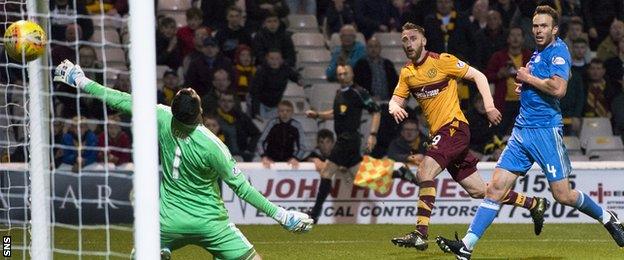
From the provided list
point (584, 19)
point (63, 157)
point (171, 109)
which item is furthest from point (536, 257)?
point (584, 19)

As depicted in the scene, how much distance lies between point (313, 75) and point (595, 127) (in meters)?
4.58

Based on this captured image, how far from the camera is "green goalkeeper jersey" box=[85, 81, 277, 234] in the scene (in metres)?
9.09

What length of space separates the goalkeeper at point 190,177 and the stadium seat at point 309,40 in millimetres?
12002

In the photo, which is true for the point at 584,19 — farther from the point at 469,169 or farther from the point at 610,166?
the point at 469,169

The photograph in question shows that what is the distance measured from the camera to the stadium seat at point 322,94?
20.0 m

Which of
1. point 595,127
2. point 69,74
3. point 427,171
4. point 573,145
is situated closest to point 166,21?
point 573,145

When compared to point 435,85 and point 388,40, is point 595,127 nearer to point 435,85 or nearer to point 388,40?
point 388,40

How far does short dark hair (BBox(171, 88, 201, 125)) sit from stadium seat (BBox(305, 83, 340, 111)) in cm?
1098

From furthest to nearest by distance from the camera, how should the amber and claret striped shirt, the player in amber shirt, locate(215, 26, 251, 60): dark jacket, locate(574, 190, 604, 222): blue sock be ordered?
locate(215, 26, 251, 60): dark jacket
the amber and claret striped shirt
the player in amber shirt
locate(574, 190, 604, 222): blue sock

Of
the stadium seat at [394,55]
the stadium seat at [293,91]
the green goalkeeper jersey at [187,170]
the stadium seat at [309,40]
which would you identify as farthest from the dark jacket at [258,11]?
the green goalkeeper jersey at [187,170]

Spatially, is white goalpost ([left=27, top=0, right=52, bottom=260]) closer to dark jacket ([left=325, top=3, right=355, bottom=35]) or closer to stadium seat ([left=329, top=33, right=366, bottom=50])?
stadium seat ([left=329, top=33, right=366, bottom=50])

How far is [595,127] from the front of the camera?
1966 centimetres

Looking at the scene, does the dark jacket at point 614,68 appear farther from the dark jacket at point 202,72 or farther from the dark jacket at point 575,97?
the dark jacket at point 202,72

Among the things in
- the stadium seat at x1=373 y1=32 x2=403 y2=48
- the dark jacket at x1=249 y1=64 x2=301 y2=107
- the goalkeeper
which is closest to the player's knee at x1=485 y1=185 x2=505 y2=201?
the goalkeeper
